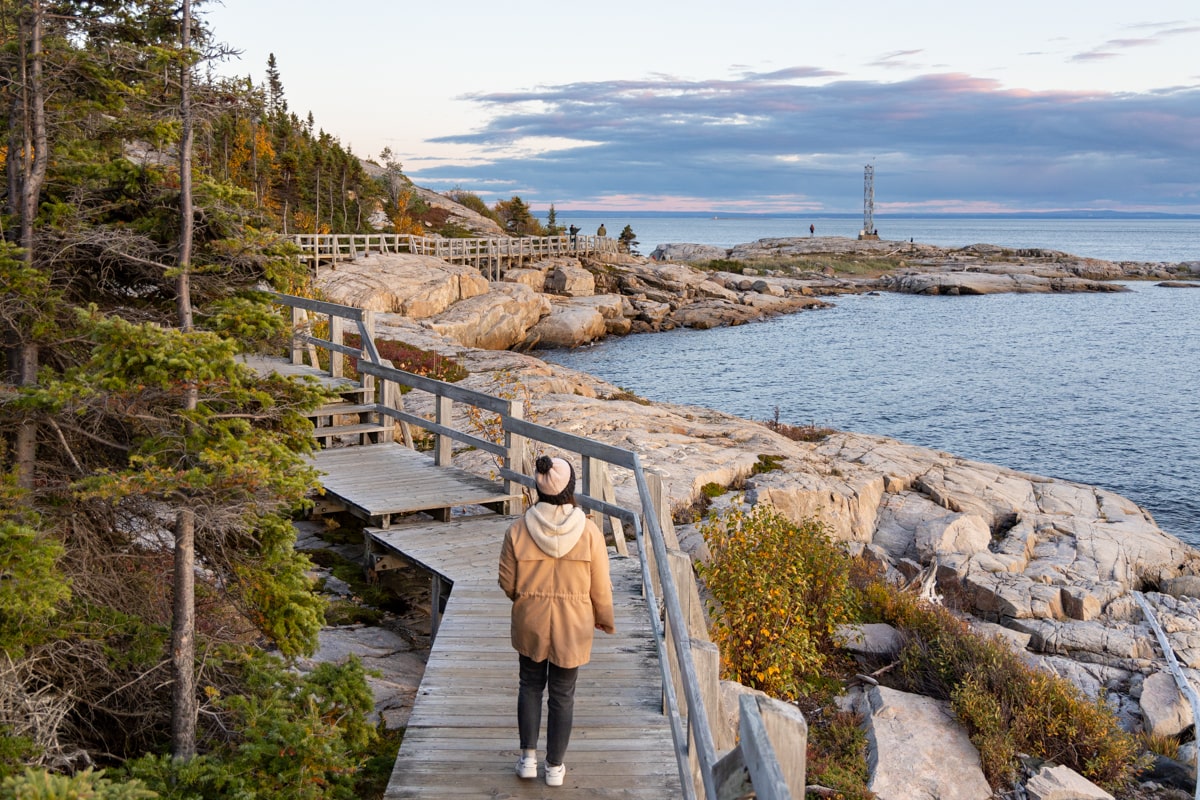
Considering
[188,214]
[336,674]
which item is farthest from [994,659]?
[188,214]

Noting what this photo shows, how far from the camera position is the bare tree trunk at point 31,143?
603 centimetres

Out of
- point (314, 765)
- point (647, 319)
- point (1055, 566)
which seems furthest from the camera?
point (647, 319)

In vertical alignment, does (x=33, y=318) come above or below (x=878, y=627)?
above

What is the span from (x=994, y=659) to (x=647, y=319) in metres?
56.1

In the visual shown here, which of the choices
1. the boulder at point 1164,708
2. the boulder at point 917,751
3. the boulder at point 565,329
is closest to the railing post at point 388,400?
the boulder at point 917,751

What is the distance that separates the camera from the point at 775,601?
10602 millimetres

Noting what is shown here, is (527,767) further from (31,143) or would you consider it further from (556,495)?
(31,143)

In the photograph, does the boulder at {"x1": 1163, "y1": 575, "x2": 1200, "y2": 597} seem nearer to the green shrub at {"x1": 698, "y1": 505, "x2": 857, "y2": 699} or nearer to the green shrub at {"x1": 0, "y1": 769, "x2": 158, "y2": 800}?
the green shrub at {"x1": 698, "y1": 505, "x2": 857, "y2": 699}

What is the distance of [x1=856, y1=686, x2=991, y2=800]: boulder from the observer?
9000 mm

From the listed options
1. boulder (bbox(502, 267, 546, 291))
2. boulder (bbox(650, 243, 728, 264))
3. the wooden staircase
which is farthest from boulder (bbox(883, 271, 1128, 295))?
the wooden staircase

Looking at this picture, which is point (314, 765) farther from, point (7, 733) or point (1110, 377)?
point (1110, 377)

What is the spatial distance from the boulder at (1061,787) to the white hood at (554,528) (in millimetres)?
6359

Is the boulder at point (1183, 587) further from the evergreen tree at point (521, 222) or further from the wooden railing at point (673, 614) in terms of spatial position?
the evergreen tree at point (521, 222)

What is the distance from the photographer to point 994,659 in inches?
424
